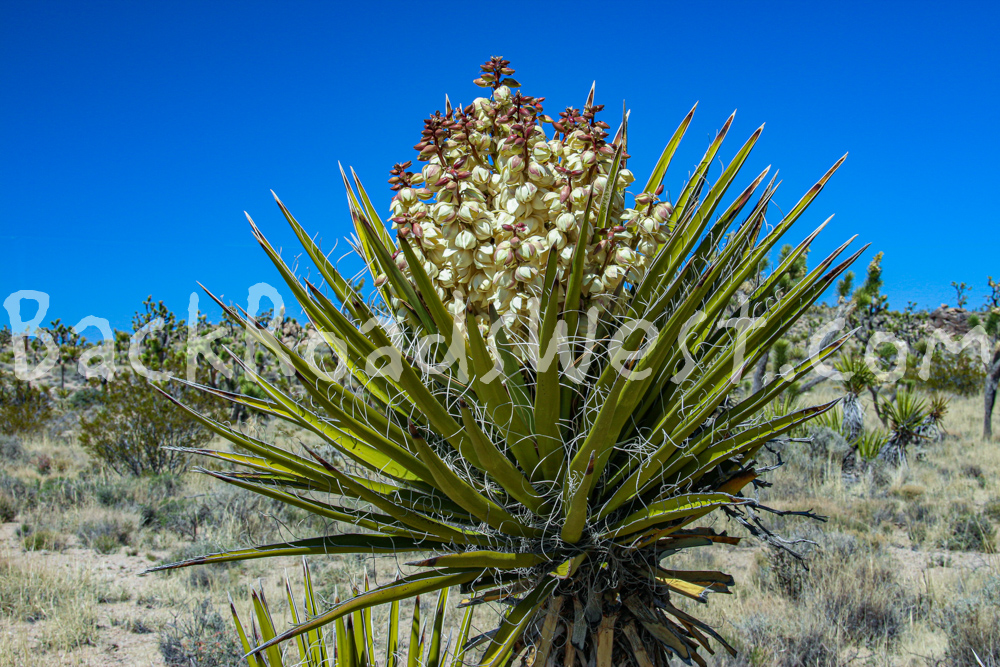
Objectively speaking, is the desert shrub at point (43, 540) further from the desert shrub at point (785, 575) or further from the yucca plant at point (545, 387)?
the desert shrub at point (785, 575)

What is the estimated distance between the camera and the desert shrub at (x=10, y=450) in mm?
10227

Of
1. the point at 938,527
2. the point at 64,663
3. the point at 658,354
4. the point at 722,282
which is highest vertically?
the point at 722,282

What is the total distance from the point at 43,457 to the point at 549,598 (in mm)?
11349

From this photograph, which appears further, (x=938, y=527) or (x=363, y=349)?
(x=938, y=527)

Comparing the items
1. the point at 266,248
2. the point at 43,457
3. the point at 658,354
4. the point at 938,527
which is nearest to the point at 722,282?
the point at 658,354

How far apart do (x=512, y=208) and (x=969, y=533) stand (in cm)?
707

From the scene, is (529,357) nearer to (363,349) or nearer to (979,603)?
(363,349)

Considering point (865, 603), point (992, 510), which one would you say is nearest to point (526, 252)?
point (865, 603)

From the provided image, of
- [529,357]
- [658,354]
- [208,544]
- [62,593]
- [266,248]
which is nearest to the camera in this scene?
[658,354]

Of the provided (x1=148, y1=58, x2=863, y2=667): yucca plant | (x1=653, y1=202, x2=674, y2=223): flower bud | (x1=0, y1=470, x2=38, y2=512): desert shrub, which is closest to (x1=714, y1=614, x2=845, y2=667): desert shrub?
(x1=148, y1=58, x2=863, y2=667): yucca plant

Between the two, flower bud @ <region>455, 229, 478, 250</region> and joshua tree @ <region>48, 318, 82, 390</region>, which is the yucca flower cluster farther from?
joshua tree @ <region>48, 318, 82, 390</region>

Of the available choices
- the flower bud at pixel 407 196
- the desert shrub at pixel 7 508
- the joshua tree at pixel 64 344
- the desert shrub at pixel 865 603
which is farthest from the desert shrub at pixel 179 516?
the joshua tree at pixel 64 344

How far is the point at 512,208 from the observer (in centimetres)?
143

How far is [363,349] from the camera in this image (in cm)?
156
